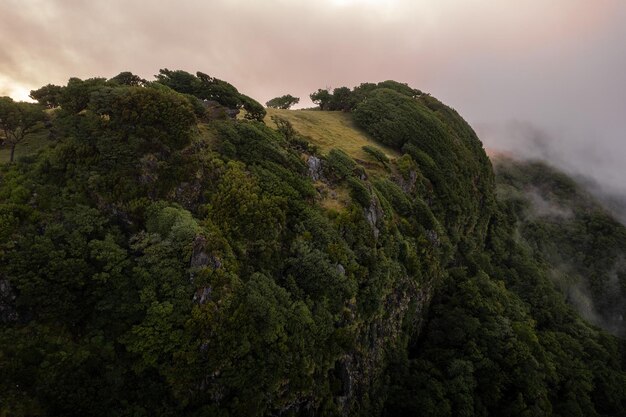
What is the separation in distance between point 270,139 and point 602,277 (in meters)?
112

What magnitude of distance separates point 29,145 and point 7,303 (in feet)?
57.2

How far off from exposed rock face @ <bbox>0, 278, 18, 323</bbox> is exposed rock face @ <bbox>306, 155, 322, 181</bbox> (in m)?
26.6

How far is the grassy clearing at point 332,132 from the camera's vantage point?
54.9 metres

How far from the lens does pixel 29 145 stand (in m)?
32.1

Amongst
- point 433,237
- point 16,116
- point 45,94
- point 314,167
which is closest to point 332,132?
point 314,167

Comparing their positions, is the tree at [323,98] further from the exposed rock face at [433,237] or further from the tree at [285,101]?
the exposed rock face at [433,237]

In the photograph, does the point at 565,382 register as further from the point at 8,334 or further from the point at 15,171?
the point at 15,171

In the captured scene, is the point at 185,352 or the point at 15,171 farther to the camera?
the point at 15,171

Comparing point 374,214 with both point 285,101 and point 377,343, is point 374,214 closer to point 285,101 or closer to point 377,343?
point 377,343

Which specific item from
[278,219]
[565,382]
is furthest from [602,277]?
[278,219]

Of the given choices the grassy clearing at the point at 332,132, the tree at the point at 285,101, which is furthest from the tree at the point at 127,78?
the tree at the point at 285,101

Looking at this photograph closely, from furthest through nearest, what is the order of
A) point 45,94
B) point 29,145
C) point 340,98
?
point 340,98, point 45,94, point 29,145

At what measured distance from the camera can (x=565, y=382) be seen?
47.6m

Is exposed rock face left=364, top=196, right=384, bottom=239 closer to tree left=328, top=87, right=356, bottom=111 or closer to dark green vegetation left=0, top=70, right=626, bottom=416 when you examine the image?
dark green vegetation left=0, top=70, right=626, bottom=416
